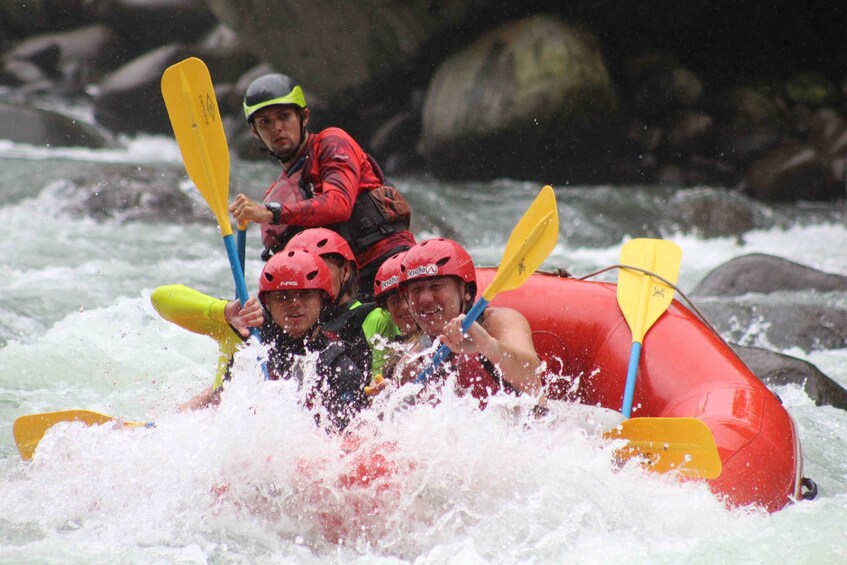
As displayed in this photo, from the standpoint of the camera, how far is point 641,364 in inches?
154

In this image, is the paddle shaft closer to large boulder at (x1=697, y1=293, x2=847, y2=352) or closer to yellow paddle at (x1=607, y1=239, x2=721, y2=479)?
yellow paddle at (x1=607, y1=239, x2=721, y2=479)

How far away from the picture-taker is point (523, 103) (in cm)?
1077

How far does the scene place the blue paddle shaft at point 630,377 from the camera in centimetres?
377

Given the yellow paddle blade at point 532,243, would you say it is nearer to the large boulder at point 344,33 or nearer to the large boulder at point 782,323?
the large boulder at point 782,323

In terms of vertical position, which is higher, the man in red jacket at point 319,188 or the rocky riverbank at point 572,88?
the rocky riverbank at point 572,88

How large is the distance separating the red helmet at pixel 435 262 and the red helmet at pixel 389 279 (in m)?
0.04

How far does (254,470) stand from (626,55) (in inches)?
386

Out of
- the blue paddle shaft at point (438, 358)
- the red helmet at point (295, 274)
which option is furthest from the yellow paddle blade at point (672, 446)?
the red helmet at point (295, 274)

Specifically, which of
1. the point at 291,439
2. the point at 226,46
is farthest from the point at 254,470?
the point at 226,46

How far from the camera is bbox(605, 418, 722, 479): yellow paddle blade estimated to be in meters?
3.12

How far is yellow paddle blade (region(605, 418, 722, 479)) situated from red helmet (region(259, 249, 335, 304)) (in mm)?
1123

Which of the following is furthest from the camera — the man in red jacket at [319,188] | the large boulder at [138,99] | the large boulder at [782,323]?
the large boulder at [138,99]

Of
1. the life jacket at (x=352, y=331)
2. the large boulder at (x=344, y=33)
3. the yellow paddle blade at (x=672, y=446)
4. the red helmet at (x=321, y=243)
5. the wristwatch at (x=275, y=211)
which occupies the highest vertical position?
the large boulder at (x=344, y=33)

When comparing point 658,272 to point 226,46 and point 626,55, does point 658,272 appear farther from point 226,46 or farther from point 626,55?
point 226,46
